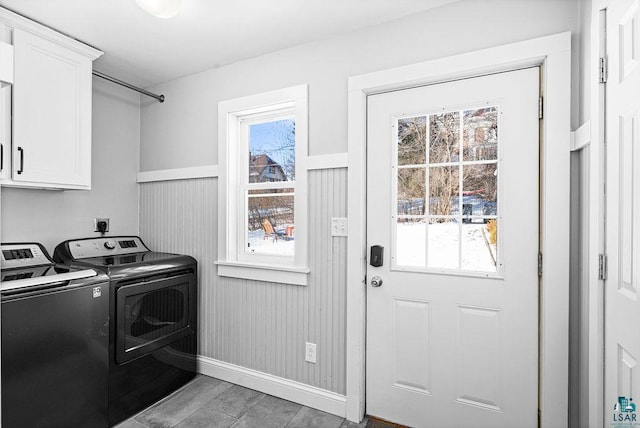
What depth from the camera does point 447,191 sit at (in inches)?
71.9

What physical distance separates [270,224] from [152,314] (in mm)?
997

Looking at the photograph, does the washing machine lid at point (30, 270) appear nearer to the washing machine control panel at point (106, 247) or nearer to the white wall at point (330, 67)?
the washing machine control panel at point (106, 247)

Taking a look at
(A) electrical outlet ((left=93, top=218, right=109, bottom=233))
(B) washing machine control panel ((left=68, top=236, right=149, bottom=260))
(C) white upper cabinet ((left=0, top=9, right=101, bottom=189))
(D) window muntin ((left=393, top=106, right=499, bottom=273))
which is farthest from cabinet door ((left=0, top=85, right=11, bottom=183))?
(D) window muntin ((left=393, top=106, right=499, bottom=273))

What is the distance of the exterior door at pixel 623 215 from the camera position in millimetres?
1054

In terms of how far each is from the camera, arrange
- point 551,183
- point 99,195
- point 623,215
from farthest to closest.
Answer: point 99,195 < point 551,183 < point 623,215

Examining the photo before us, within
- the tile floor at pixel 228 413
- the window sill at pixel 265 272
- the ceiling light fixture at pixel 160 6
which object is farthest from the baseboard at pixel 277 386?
the ceiling light fixture at pixel 160 6

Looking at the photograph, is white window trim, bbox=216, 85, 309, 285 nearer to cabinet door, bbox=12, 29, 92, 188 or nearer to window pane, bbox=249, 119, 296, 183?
window pane, bbox=249, 119, 296, 183

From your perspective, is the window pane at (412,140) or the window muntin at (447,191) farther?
the window pane at (412,140)

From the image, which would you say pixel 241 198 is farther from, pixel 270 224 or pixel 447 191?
pixel 447 191

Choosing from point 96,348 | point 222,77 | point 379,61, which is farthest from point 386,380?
point 222,77

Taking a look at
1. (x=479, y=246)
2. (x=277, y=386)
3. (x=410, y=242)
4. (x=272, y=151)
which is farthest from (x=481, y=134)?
(x=277, y=386)

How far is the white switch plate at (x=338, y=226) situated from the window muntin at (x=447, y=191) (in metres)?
0.31

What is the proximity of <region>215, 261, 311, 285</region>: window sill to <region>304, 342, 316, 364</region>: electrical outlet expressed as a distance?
413mm

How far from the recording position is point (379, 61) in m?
1.96
